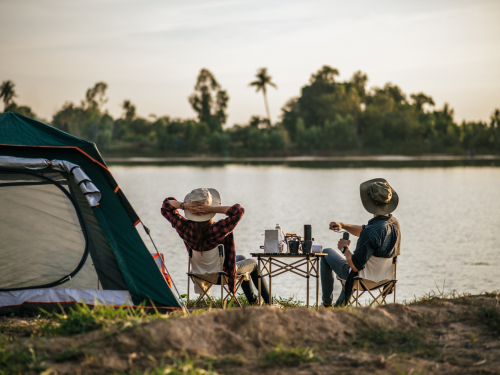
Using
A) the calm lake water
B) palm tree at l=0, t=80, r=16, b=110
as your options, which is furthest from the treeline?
the calm lake water

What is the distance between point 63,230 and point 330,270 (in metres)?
2.36

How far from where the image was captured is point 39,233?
462cm

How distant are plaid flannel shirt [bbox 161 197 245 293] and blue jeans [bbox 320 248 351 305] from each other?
878mm

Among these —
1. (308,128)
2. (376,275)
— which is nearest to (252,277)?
(376,275)

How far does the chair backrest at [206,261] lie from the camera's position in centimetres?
463

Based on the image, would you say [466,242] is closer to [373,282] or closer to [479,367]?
[373,282]

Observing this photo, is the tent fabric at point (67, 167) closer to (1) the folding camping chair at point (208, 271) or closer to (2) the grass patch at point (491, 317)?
(1) the folding camping chair at point (208, 271)

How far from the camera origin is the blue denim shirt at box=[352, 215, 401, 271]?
14.4ft

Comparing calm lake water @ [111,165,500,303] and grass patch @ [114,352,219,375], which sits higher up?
grass patch @ [114,352,219,375]

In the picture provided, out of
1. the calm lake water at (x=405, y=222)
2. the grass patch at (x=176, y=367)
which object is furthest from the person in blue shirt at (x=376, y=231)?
the calm lake water at (x=405, y=222)

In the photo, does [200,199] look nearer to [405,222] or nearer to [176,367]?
[176,367]

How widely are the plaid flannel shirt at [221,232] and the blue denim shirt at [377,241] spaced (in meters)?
1.00

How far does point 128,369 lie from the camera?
2.52 meters

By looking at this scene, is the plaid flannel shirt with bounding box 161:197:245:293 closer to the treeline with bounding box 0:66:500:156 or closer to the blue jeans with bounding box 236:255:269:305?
the blue jeans with bounding box 236:255:269:305
